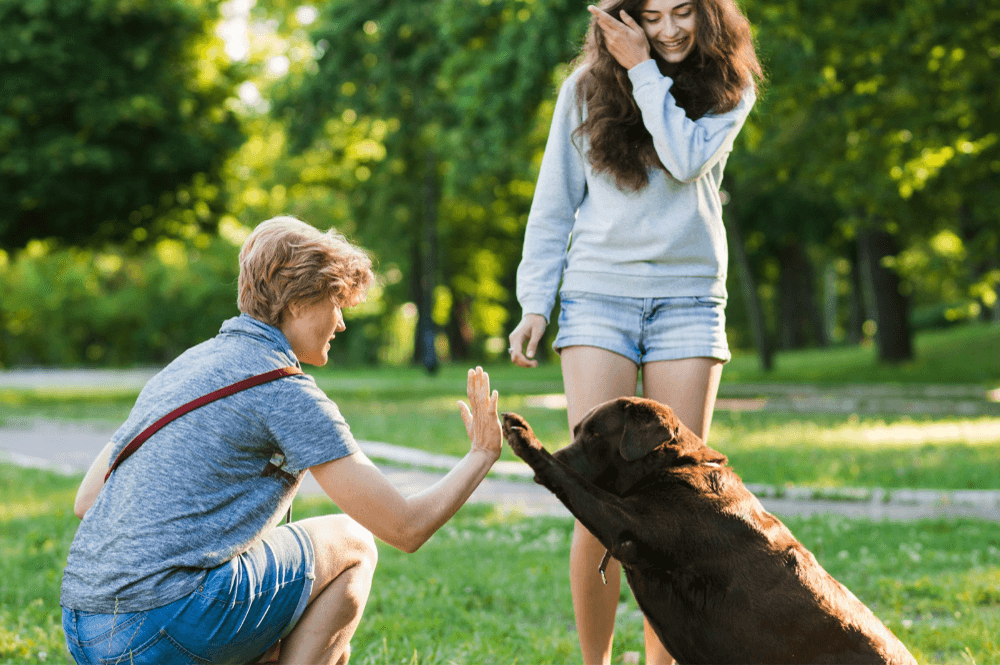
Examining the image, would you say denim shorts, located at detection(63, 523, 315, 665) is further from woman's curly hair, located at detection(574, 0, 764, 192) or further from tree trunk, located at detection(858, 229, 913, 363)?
tree trunk, located at detection(858, 229, 913, 363)

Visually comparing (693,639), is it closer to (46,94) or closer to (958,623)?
(958,623)

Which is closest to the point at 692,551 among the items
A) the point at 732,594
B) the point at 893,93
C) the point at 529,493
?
the point at 732,594

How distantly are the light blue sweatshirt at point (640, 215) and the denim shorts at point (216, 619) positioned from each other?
118 cm

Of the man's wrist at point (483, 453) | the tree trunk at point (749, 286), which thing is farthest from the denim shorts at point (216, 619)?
the tree trunk at point (749, 286)

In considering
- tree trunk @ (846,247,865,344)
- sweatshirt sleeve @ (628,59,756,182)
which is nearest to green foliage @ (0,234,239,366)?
tree trunk @ (846,247,865,344)

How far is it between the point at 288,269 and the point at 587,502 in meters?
1.07

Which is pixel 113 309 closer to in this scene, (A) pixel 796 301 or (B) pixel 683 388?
(A) pixel 796 301

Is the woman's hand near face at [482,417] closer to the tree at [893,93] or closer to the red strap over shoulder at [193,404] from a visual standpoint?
the red strap over shoulder at [193,404]

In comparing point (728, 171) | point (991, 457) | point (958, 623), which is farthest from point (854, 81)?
point (958, 623)

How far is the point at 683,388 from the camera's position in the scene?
3.05m

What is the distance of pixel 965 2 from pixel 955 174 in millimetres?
3059

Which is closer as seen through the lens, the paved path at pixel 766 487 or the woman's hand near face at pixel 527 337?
the woman's hand near face at pixel 527 337

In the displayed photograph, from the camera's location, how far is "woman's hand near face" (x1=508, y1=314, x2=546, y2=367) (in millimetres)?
3105

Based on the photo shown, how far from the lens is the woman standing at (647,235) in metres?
3.04
